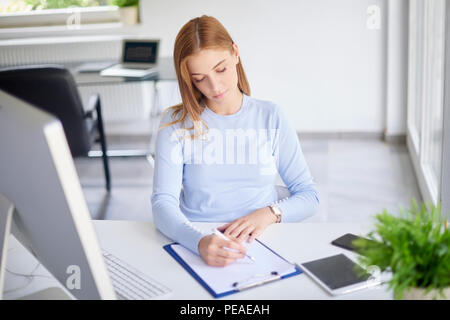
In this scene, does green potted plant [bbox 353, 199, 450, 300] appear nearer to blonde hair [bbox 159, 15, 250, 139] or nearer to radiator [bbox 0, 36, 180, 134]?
blonde hair [bbox 159, 15, 250, 139]

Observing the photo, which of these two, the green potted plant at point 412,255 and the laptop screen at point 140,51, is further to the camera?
the laptop screen at point 140,51

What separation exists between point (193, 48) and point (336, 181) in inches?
85.8

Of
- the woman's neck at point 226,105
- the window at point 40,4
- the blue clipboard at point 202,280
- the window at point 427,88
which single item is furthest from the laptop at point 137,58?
the blue clipboard at point 202,280

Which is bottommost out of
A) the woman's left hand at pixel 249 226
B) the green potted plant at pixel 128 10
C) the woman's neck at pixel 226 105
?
the woman's left hand at pixel 249 226

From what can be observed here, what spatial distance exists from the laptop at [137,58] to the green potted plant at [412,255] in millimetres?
2743

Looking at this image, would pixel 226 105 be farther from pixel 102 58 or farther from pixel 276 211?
pixel 102 58

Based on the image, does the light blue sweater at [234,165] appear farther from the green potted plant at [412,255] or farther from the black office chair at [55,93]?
the black office chair at [55,93]

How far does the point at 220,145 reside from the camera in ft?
5.12

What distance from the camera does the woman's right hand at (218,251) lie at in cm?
120

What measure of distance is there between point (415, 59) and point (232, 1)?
1.37 m

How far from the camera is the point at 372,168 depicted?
144 inches

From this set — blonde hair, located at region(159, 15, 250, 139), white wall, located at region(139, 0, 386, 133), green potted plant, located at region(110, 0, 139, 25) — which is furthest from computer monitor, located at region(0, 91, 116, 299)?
green potted plant, located at region(110, 0, 139, 25)

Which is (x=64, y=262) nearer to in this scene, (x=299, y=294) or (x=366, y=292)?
(x=299, y=294)

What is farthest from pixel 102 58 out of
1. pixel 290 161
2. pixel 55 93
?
pixel 290 161
